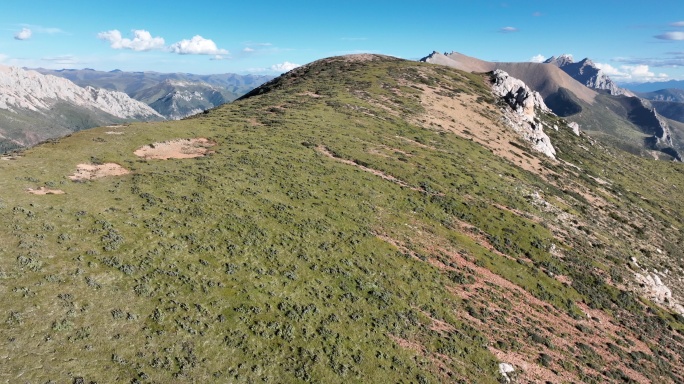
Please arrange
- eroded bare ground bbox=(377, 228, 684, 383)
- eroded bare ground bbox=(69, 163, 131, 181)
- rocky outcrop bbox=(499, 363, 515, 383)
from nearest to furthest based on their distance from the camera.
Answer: rocky outcrop bbox=(499, 363, 515, 383) → eroded bare ground bbox=(377, 228, 684, 383) → eroded bare ground bbox=(69, 163, 131, 181)

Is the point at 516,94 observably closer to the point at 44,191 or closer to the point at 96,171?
the point at 96,171

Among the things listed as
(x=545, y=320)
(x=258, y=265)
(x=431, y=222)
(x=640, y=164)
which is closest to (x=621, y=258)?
(x=545, y=320)

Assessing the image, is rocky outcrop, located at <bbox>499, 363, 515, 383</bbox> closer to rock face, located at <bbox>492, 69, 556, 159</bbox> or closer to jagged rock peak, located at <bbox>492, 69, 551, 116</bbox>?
rock face, located at <bbox>492, 69, 556, 159</bbox>

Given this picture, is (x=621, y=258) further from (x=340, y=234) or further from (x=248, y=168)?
(x=248, y=168)

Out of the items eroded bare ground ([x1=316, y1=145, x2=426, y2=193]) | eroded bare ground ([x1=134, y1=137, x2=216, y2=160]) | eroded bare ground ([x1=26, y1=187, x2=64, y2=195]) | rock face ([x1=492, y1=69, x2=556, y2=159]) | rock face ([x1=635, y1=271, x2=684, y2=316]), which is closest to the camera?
eroded bare ground ([x1=26, y1=187, x2=64, y2=195])

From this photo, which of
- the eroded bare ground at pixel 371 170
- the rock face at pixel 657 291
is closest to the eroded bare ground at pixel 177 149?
the eroded bare ground at pixel 371 170

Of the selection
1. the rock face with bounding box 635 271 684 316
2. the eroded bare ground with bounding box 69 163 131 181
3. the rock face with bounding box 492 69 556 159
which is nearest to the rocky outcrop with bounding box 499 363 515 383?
the rock face with bounding box 635 271 684 316

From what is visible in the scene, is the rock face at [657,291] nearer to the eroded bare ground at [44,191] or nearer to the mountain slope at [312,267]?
the mountain slope at [312,267]
